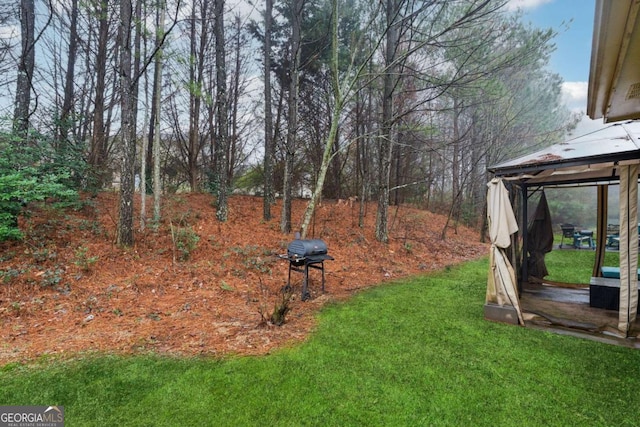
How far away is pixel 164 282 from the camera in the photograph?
4.53 m

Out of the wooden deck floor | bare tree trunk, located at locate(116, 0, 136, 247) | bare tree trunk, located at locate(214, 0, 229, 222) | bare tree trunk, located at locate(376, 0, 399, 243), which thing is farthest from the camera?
bare tree trunk, located at locate(376, 0, 399, 243)

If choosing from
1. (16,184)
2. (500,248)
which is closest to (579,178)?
(500,248)

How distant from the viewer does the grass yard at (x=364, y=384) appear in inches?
77.0

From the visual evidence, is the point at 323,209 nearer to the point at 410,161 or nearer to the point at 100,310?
the point at 410,161

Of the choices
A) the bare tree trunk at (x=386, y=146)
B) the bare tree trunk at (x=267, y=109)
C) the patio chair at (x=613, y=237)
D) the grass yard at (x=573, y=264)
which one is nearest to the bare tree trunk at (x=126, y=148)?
the bare tree trunk at (x=267, y=109)

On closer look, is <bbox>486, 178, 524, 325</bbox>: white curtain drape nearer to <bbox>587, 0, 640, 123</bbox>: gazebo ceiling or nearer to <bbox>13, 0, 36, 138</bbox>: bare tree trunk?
<bbox>587, 0, 640, 123</bbox>: gazebo ceiling

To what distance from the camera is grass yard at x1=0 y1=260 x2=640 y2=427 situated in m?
1.96

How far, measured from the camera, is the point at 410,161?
45.2 ft

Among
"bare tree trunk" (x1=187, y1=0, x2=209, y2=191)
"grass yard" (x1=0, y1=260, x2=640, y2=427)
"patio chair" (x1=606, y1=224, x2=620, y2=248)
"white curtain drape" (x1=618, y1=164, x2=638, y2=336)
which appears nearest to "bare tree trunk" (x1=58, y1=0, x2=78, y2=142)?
"bare tree trunk" (x1=187, y1=0, x2=209, y2=191)

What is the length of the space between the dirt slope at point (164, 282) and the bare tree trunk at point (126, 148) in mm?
362

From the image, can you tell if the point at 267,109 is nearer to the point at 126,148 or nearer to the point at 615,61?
the point at 126,148

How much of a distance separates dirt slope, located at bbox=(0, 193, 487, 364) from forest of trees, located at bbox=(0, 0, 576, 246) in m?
0.60

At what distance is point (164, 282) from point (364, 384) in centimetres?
366

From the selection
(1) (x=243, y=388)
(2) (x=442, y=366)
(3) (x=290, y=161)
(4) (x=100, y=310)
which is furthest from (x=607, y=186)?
(4) (x=100, y=310)
